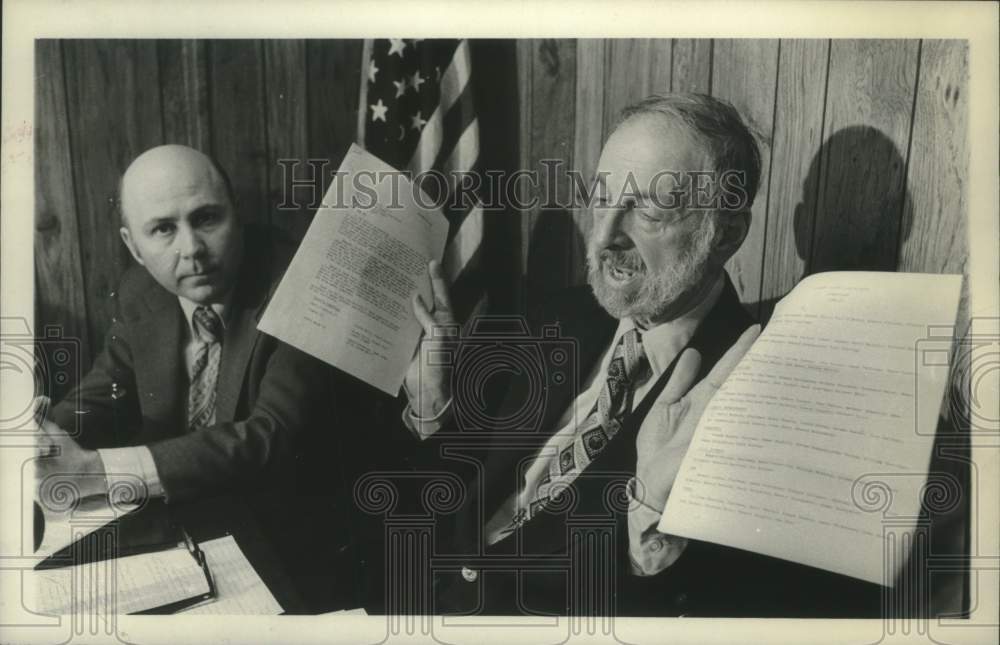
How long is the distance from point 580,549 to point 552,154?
820 mm

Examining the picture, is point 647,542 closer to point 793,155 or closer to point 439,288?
point 439,288

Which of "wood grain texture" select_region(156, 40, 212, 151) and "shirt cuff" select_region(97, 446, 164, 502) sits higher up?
"wood grain texture" select_region(156, 40, 212, 151)

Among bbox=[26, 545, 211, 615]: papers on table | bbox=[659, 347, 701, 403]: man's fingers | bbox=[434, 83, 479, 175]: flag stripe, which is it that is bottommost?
bbox=[26, 545, 211, 615]: papers on table

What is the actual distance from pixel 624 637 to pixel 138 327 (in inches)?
47.6

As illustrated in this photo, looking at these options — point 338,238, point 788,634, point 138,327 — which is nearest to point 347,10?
point 338,238

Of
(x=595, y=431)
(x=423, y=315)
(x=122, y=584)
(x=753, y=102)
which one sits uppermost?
(x=753, y=102)

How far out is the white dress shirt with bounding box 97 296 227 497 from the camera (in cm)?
176

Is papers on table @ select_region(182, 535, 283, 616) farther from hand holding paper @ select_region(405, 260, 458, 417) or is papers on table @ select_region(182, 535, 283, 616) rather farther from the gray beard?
the gray beard

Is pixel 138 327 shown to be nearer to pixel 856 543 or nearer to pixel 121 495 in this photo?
pixel 121 495

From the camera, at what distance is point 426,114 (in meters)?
1.74

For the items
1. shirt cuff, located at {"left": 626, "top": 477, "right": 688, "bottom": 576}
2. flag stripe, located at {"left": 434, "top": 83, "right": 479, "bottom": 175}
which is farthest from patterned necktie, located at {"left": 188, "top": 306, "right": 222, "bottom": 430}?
shirt cuff, located at {"left": 626, "top": 477, "right": 688, "bottom": 576}

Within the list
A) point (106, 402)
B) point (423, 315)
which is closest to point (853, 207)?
point (423, 315)

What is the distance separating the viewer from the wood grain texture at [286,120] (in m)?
1.75

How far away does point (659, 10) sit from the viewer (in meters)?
1.76
